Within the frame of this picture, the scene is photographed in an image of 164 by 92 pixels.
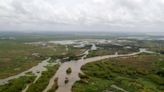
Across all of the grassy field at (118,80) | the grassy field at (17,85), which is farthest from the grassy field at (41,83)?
the grassy field at (118,80)

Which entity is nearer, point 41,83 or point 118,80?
point 41,83

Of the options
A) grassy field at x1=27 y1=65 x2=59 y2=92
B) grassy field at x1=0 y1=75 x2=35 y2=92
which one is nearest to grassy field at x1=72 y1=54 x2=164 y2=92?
grassy field at x1=27 y1=65 x2=59 y2=92

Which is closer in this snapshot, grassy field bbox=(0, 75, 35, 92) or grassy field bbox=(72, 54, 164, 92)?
grassy field bbox=(0, 75, 35, 92)

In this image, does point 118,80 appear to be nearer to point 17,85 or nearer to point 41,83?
point 41,83

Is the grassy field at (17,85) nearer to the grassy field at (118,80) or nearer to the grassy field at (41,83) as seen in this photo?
the grassy field at (41,83)

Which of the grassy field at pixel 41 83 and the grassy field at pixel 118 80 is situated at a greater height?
the grassy field at pixel 41 83

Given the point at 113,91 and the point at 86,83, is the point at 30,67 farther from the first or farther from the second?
the point at 113,91

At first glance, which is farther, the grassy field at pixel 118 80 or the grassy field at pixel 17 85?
the grassy field at pixel 118 80

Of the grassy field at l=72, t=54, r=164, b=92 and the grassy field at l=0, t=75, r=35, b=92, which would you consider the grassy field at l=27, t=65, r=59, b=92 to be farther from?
the grassy field at l=72, t=54, r=164, b=92

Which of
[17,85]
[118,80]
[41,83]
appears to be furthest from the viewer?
[118,80]

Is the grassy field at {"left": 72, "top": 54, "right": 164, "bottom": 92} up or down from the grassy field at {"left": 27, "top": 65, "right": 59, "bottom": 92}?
down

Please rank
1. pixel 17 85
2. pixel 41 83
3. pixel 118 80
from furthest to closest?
pixel 118 80 < pixel 41 83 < pixel 17 85

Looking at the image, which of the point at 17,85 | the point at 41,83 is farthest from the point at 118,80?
the point at 17,85
